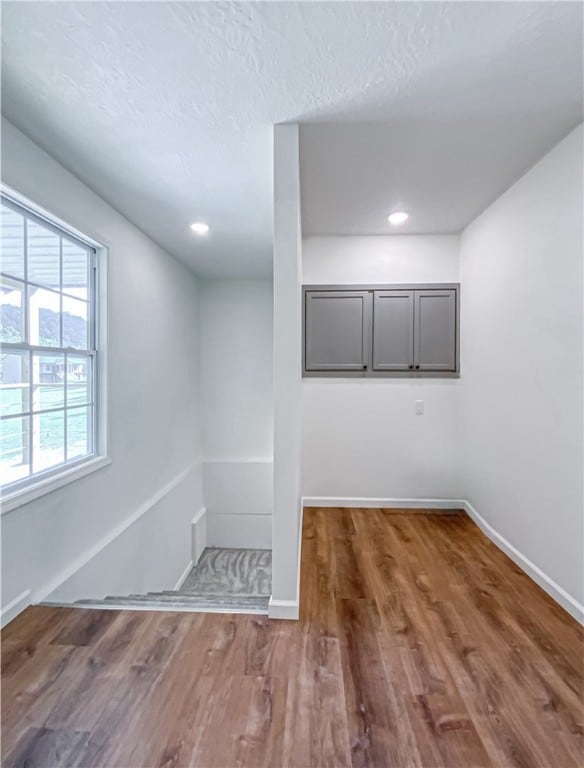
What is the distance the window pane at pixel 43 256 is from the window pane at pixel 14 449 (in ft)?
2.67

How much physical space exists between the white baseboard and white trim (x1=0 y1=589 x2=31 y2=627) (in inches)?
99.0

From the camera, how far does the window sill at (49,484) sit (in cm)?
168

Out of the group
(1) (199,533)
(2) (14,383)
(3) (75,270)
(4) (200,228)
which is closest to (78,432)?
(2) (14,383)

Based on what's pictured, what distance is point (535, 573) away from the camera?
6.68ft

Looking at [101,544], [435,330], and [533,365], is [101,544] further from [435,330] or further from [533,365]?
[435,330]

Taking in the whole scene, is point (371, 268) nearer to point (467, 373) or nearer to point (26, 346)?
point (467, 373)

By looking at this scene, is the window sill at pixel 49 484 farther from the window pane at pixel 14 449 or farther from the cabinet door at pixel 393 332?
the cabinet door at pixel 393 332

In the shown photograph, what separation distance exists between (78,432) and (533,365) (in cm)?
305

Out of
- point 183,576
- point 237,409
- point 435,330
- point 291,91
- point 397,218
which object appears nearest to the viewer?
point 291,91

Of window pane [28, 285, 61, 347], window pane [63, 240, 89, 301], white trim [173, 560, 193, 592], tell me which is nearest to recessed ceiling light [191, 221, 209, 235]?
window pane [63, 240, 89, 301]

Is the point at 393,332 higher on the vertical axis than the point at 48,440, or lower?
higher

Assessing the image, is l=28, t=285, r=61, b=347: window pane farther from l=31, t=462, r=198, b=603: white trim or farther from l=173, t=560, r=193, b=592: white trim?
l=173, t=560, r=193, b=592: white trim

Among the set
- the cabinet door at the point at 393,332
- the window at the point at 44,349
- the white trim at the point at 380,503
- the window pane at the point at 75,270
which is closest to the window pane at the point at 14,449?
the window at the point at 44,349

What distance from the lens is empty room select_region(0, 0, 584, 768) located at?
1.17m
